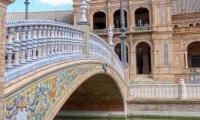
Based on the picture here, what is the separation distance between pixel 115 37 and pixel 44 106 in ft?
84.4

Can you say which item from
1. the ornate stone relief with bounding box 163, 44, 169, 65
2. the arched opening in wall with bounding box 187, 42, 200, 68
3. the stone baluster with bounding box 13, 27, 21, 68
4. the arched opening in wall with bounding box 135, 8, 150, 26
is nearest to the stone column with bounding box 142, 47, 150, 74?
the ornate stone relief with bounding box 163, 44, 169, 65

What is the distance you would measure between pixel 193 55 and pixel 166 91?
1754 centimetres

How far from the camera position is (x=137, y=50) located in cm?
3206

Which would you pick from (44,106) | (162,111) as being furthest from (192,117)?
(44,106)

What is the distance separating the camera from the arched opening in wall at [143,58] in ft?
101

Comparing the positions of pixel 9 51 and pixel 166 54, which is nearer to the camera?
pixel 9 51

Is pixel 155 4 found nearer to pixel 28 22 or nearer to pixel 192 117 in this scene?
pixel 192 117

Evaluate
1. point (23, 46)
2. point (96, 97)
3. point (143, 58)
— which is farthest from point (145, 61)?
point (23, 46)

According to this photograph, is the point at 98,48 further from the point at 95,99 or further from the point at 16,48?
the point at 95,99

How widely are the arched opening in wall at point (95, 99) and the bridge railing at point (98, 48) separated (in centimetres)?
244

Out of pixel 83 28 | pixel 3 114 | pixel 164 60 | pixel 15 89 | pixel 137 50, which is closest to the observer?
pixel 3 114

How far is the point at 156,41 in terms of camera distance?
2822 cm

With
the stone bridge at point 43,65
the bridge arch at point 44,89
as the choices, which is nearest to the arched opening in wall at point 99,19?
the stone bridge at point 43,65

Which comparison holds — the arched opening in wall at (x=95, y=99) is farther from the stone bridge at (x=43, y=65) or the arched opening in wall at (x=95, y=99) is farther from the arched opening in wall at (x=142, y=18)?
the arched opening in wall at (x=142, y=18)
